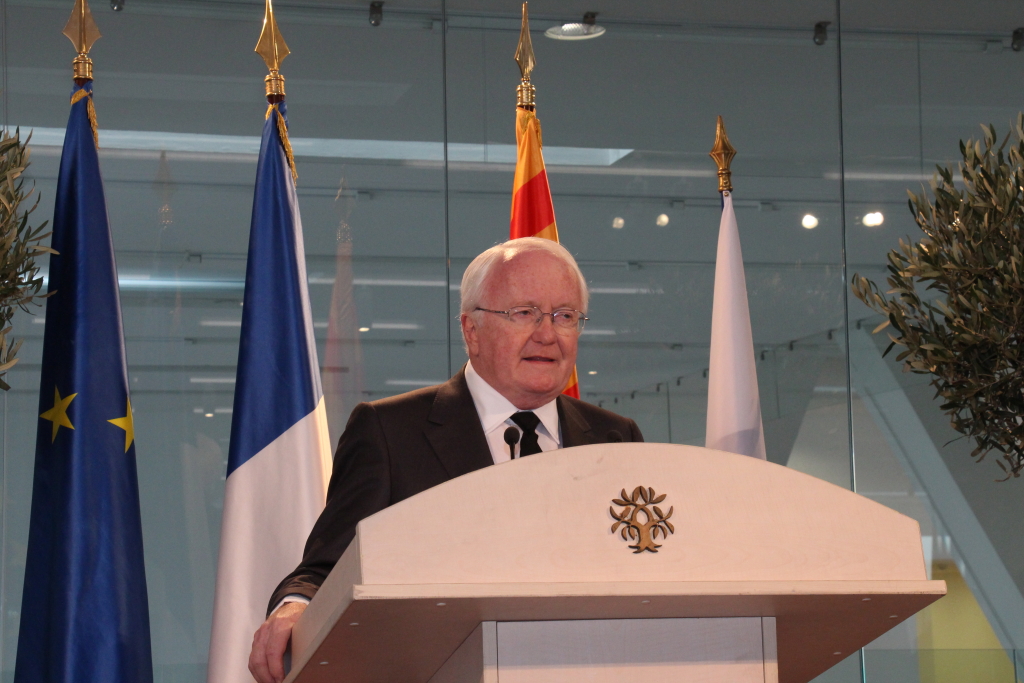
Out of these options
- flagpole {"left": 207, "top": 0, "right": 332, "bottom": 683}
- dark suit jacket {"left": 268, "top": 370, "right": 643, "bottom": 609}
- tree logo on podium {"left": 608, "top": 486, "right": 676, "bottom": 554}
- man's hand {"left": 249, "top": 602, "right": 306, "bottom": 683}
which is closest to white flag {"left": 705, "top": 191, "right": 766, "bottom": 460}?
flagpole {"left": 207, "top": 0, "right": 332, "bottom": 683}

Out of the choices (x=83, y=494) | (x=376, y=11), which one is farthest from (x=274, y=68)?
(x=376, y=11)

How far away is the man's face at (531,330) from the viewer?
6.43 ft

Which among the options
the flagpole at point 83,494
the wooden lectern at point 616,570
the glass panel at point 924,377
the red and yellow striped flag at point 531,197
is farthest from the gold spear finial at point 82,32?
the glass panel at point 924,377

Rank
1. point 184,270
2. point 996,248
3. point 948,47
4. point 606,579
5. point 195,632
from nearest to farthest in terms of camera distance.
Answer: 1. point 606,579
2. point 996,248
3. point 195,632
4. point 184,270
5. point 948,47

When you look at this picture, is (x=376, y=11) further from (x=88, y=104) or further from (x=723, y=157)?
(x=88, y=104)

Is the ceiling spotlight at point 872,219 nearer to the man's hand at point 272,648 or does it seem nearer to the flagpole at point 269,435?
the flagpole at point 269,435

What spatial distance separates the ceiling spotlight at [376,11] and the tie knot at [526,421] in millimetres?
3702

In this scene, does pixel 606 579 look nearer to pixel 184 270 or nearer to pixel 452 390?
pixel 452 390

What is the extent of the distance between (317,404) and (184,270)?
5.77 feet

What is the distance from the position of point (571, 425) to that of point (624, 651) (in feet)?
3.04

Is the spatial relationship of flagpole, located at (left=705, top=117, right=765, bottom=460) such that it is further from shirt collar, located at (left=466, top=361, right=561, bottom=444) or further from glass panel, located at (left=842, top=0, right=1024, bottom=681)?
shirt collar, located at (left=466, top=361, right=561, bottom=444)

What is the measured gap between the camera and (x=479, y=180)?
518 cm

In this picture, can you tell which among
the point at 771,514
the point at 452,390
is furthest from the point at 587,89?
the point at 771,514

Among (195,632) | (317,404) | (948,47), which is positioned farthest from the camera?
(948,47)
